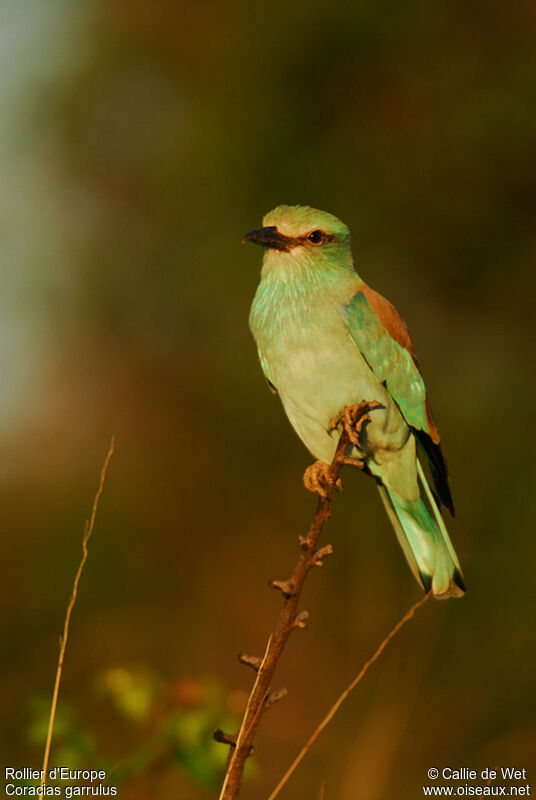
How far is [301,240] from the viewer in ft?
10.9

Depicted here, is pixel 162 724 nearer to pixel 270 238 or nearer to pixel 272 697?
pixel 272 697

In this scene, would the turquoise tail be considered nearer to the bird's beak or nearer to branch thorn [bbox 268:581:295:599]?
the bird's beak

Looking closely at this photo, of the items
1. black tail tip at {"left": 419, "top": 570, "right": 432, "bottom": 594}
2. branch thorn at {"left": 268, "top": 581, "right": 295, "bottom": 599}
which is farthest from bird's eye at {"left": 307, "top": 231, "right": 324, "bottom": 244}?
branch thorn at {"left": 268, "top": 581, "right": 295, "bottom": 599}

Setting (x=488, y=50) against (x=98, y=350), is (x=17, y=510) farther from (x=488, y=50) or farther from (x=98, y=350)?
(x=488, y=50)

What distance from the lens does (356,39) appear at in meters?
8.16

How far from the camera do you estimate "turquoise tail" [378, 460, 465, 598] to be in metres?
3.22

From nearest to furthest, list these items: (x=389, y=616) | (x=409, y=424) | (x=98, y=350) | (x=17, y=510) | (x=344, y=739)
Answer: (x=409, y=424) → (x=344, y=739) → (x=389, y=616) → (x=17, y=510) → (x=98, y=350)

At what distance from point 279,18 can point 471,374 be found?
11.6 feet

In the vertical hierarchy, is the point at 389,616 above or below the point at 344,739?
above

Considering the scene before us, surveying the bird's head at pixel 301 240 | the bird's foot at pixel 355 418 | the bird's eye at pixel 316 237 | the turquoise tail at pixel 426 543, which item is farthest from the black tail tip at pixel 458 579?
the bird's eye at pixel 316 237

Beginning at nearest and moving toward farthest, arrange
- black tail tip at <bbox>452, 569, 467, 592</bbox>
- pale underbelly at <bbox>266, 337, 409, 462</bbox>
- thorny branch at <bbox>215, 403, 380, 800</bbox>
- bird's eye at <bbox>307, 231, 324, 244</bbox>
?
thorny branch at <bbox>215, 403, 380, 800</bbox>, pale underbelly at <bbox>266, 337, 409, 462</bbox>, black tail tip at <bbox>452, 569, 467, 592</bbox>, bird's eye at <bbox>307, 231, 324, 244</bbox>

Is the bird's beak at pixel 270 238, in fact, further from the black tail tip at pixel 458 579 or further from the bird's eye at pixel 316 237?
the black tail tip at pixel 458 579

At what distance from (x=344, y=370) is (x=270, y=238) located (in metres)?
0.55

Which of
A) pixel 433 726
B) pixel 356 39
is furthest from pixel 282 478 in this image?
pixel 356 39
